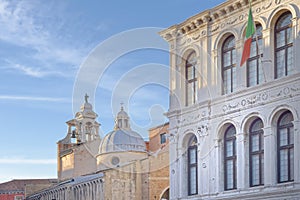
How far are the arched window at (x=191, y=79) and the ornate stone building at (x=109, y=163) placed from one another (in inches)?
561

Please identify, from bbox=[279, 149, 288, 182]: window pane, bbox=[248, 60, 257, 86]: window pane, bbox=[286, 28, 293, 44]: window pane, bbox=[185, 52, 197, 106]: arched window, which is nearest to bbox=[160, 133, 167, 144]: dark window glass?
bbox=[185, 52, 197, 106]: arched window

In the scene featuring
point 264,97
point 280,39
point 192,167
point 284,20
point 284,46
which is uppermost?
point 284,20

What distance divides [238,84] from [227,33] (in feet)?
7.92

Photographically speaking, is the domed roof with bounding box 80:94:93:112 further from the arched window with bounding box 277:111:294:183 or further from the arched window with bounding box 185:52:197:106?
the arched window with bounding box 277:111:294:183

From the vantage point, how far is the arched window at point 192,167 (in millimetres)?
33344

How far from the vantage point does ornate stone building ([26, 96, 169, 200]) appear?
158 ft

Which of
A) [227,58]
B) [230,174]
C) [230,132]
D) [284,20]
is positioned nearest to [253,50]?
[227,58]

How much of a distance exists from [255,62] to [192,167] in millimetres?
6183

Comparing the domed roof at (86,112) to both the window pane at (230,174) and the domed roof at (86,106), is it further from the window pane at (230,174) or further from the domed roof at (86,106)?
the window pane at (230,174)

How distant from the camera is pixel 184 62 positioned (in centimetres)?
3441

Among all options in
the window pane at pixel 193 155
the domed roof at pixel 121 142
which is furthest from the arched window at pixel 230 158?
the domed roof at pixel 121 142

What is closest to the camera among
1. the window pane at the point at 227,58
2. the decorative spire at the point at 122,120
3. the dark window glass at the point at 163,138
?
the window pane at the point at 227,58

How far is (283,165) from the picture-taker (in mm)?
28312

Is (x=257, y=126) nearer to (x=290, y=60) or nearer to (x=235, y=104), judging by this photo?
(x=235, y=104)
